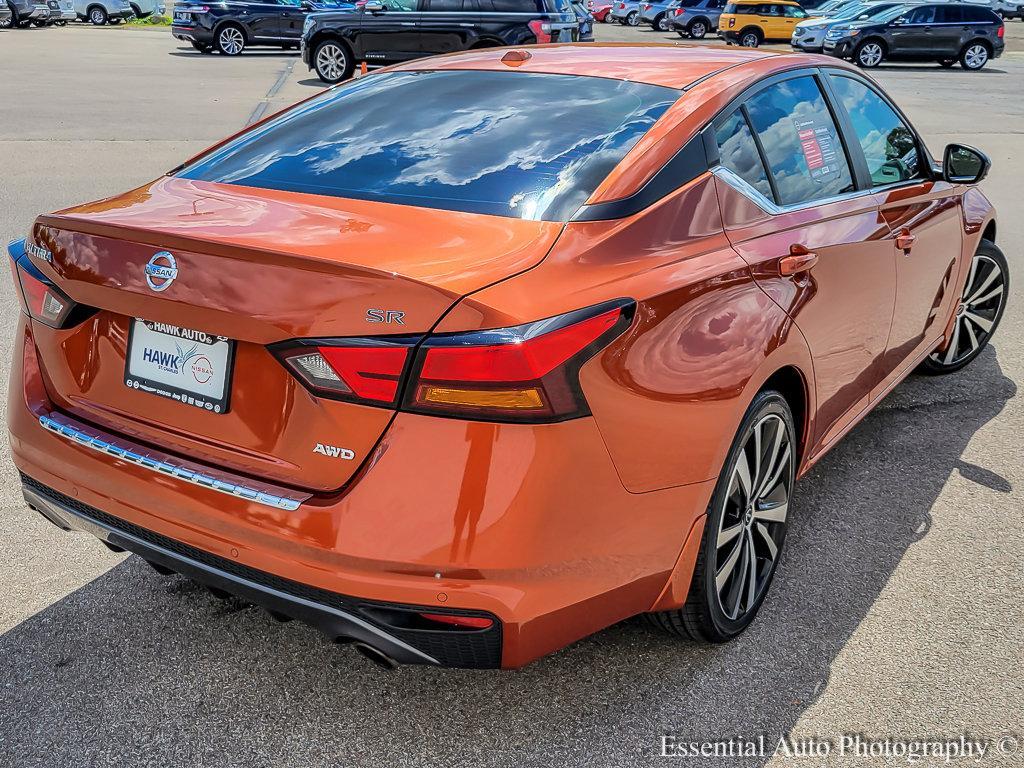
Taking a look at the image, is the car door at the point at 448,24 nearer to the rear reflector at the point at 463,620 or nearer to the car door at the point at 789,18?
the rear reflector at the point at 463,620

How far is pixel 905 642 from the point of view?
9.87 feet

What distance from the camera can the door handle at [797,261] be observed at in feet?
9.41

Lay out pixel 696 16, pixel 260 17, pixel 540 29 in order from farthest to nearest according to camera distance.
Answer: pixel 696 16
pixel 260 17
pixel 540 29

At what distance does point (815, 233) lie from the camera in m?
3.12

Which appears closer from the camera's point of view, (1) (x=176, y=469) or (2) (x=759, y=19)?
(1) (x=176, y=469)

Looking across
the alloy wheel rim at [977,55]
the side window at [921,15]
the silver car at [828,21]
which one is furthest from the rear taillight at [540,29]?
the alloy wheel rim at [977,55]

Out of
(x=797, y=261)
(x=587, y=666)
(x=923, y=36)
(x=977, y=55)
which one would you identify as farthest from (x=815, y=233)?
(x=977, y=55)

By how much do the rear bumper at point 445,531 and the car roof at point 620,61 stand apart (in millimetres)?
1386

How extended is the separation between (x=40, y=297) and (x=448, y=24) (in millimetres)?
16005

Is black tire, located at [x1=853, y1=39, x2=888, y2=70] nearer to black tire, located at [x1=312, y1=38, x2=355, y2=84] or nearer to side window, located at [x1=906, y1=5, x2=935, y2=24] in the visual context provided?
side window, located at [x1=906, y1=5, x2=935, y2=24]

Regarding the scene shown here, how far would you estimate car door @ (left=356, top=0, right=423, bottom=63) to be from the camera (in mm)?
17719

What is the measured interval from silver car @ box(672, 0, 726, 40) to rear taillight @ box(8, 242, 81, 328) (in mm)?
34895

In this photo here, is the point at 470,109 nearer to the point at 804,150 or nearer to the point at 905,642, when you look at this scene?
the point at 804,150

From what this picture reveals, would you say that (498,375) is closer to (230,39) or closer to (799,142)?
(799,142)
